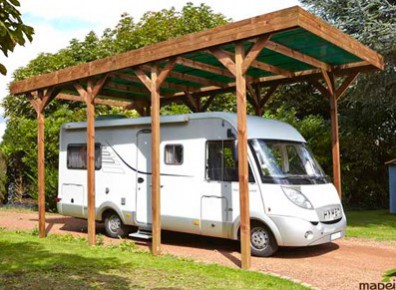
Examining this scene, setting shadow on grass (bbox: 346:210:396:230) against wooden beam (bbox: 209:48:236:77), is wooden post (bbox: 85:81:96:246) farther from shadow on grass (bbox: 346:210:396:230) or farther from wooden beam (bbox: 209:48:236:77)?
shadow on grass (bbox: 346:210:396:230)

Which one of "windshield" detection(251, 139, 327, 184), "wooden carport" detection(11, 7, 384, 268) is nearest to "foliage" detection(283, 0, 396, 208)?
"wooden carport" detection(11, 7, 384, 268)

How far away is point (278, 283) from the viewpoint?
636cm

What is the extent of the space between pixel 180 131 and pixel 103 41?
48.4ft

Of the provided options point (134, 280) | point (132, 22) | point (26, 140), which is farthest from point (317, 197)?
point (132, 22)

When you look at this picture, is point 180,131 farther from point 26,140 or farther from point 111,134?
point 26,140

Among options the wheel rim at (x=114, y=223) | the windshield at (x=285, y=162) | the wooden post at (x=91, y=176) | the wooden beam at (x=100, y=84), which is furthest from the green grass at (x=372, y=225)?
the wooden beam at (x=100, y=84)

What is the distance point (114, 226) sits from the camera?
10.9 m

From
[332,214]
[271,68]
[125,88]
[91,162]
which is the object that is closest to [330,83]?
[271,68]

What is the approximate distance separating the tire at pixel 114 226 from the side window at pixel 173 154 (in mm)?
2032

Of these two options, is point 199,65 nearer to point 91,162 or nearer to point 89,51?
point 91,162

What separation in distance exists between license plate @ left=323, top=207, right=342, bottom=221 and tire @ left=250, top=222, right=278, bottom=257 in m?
0.98

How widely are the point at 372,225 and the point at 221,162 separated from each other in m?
5.91

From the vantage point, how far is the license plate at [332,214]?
27.5ft

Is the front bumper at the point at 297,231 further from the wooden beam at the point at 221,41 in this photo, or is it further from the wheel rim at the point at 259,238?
the wooden beam at the point at 221,41
